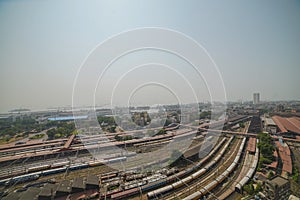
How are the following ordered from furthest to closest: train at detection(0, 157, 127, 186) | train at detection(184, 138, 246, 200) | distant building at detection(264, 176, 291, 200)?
1. train at detection(0, 157, 127, 186)
2. train at detection(184, 138, 246, 200)
3. distant building at detection(264, 176, 291, 200)

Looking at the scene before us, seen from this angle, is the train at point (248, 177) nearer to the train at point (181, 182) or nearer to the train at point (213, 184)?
the train at point (213, 184)

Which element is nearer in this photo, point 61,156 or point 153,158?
point 153,158

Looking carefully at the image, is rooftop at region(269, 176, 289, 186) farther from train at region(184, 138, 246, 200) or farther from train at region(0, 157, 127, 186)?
train at region(0, 157, 127, 186)

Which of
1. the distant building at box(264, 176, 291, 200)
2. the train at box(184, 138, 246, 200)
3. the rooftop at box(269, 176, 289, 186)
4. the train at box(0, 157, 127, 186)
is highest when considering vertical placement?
the rooftop at box(269, 176, 289, 186)

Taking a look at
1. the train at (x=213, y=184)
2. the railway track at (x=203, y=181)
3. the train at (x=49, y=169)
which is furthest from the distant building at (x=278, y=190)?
the train at (x=49, y=169)

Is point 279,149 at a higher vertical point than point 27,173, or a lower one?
higher

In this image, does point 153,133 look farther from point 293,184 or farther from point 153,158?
point 293,184

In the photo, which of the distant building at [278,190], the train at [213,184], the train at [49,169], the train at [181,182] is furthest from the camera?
the train at [49,169]

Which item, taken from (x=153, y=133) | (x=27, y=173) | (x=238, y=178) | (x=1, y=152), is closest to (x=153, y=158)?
(x=238, y=178)

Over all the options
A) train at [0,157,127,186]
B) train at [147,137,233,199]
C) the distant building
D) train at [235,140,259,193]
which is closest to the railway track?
train at [147,137,233,199]

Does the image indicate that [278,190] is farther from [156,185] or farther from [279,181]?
[156,185]

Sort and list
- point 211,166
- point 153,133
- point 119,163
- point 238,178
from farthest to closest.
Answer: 1. point 153,133
2. point 119,163
3. point 211,166
4. point 238,178
